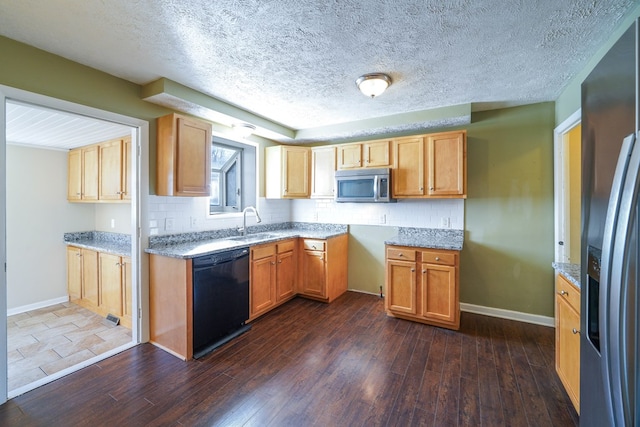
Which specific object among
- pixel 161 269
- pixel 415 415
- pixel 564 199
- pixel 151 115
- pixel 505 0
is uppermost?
pixel 505 0

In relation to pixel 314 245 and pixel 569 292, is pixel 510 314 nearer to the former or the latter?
pixel 569 292

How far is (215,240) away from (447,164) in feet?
9.66

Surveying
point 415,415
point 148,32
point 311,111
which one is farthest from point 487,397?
point 148,32

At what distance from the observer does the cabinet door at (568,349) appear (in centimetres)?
173

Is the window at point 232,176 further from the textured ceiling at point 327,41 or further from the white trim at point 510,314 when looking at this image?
the white trim at point 510,314

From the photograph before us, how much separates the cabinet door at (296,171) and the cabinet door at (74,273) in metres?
2.96

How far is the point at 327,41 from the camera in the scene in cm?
189

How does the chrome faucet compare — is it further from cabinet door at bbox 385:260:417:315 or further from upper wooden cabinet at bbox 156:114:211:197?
cabinet door at bbox 385:260:417:315

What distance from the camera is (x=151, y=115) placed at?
2709 mm

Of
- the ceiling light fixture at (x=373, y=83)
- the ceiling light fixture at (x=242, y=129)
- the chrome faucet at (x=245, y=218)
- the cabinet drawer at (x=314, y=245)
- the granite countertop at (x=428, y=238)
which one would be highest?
the ceiling light fixture at (x=373, y=83)

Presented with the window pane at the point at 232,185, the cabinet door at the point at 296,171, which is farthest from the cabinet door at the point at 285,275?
the window pane at the point at 232,185

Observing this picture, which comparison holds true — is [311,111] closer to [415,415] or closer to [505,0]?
[505,0]

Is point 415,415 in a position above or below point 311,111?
below

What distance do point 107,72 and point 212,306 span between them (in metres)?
2.30
